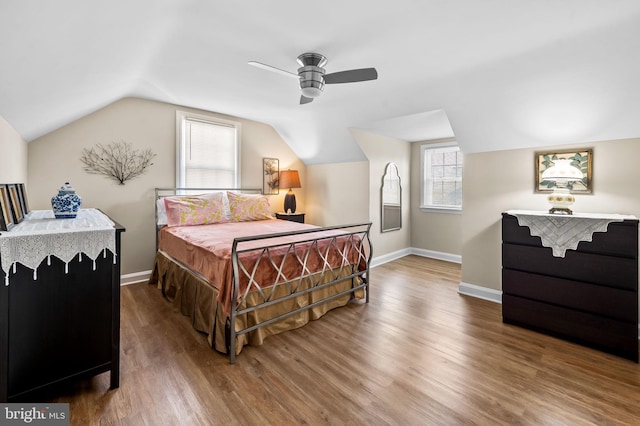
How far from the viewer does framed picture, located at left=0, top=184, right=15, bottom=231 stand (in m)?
1.62

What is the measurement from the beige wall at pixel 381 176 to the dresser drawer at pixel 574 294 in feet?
7.43

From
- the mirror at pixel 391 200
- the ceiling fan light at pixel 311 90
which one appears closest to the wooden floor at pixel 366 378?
the ceiling fan light at pixel 311 90

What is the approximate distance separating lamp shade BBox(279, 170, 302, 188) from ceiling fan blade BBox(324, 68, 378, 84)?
2.77 meters

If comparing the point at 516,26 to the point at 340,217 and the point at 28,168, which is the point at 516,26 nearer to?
the point at 340,217

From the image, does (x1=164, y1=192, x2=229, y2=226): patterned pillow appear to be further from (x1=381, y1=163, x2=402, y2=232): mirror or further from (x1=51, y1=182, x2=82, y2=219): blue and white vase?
(x1=381, y1=163, x2=402, y2=232): mirror

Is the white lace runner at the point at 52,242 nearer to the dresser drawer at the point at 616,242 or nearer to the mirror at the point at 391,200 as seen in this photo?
the dresser drawer at the point at 616,242

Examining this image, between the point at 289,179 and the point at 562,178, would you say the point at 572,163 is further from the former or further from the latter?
the point at 289,179

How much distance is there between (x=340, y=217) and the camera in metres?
5.22

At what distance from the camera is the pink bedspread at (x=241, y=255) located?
2.39m

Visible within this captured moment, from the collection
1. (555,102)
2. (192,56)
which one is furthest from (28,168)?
(555,102)

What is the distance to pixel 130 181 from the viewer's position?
390cm

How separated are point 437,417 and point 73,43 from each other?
2914 millimetres
